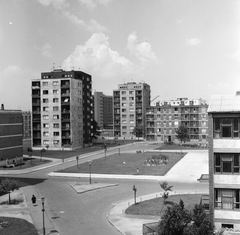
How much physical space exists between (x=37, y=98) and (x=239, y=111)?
9433 cm

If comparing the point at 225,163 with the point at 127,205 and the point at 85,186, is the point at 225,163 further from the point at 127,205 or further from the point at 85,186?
the point at 85,186

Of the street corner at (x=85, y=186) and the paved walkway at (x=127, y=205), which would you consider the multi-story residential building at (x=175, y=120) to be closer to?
the paved walkway at (x=127, y=205)

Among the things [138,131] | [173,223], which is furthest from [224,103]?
[138,131]

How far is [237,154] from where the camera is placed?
25.5m

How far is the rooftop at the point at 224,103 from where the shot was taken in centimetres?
2561

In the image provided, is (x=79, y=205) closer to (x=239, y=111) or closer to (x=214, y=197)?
(x=214, y=197)

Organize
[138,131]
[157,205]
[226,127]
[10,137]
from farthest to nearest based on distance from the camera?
1. [138,131]
2. [10,137]
3. [157,205]
4. [226,127]

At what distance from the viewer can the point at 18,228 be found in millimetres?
29500

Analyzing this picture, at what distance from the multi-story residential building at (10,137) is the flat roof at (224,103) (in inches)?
2216

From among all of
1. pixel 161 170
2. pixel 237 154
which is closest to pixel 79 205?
pixel 237 154

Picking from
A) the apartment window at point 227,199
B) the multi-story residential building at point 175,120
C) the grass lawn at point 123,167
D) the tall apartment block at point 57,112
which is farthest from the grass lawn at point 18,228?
the multi-story residential building at point 175,120

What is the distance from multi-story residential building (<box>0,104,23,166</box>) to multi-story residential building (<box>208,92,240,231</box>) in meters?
56.2

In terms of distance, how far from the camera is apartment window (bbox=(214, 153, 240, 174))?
25.6 m

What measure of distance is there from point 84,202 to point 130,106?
11758cm
